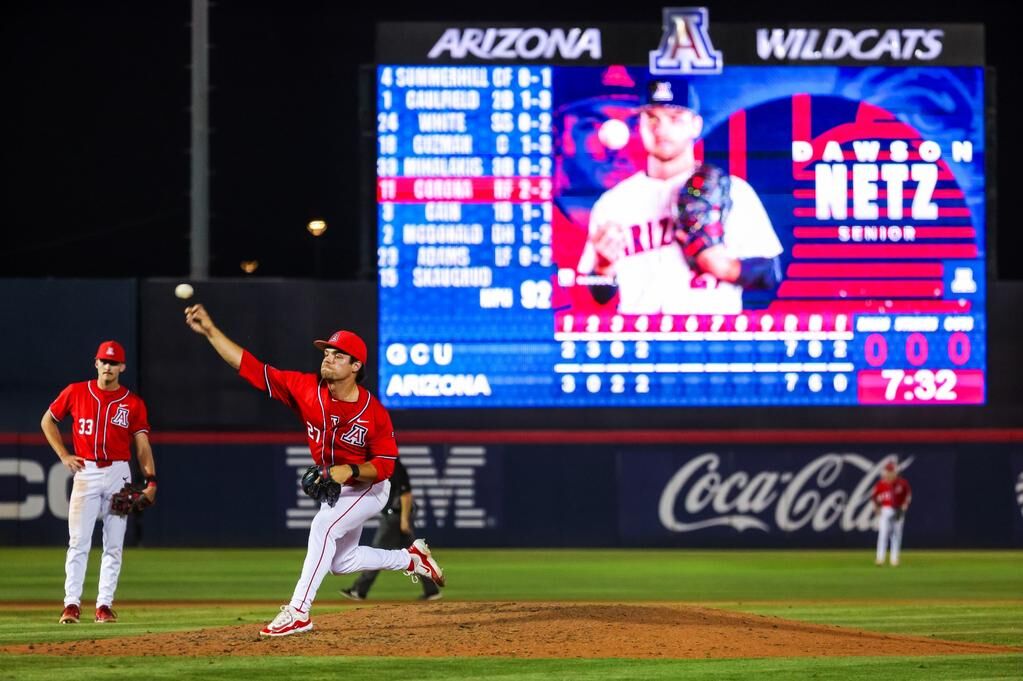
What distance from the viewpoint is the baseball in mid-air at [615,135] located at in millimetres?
18328

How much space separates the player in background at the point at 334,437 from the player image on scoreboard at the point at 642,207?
9672 mm

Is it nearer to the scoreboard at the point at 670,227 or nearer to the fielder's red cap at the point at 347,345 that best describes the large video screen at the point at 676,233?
the scoreboard at the point at 670,227

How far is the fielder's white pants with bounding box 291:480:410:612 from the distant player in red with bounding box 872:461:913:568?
10.4 meters

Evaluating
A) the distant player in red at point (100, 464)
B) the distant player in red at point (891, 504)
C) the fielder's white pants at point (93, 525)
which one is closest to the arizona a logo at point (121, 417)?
the distant player in red at point (100, 464)

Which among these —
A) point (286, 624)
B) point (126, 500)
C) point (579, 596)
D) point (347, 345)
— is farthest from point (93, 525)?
point (579, 596)

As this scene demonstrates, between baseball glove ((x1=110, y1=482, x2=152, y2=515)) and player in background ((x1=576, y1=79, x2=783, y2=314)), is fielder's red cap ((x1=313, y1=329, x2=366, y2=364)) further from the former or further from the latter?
player in background ((x1=576, y1=79, x2=783, y2=314))

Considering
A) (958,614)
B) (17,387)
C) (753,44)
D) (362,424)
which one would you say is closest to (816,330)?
(753,44)

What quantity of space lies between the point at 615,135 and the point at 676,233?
1.25 metres

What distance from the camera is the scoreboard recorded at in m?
18.3

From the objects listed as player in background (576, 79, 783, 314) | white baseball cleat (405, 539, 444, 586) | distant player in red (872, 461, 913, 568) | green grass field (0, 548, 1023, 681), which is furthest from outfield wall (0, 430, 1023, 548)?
white baseball cleat (405, 539, 444, 586)

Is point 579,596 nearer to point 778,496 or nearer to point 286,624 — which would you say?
point 286,624

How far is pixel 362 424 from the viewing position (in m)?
8.78

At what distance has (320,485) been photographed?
8.55 metres

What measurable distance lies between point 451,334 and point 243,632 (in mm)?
9775
